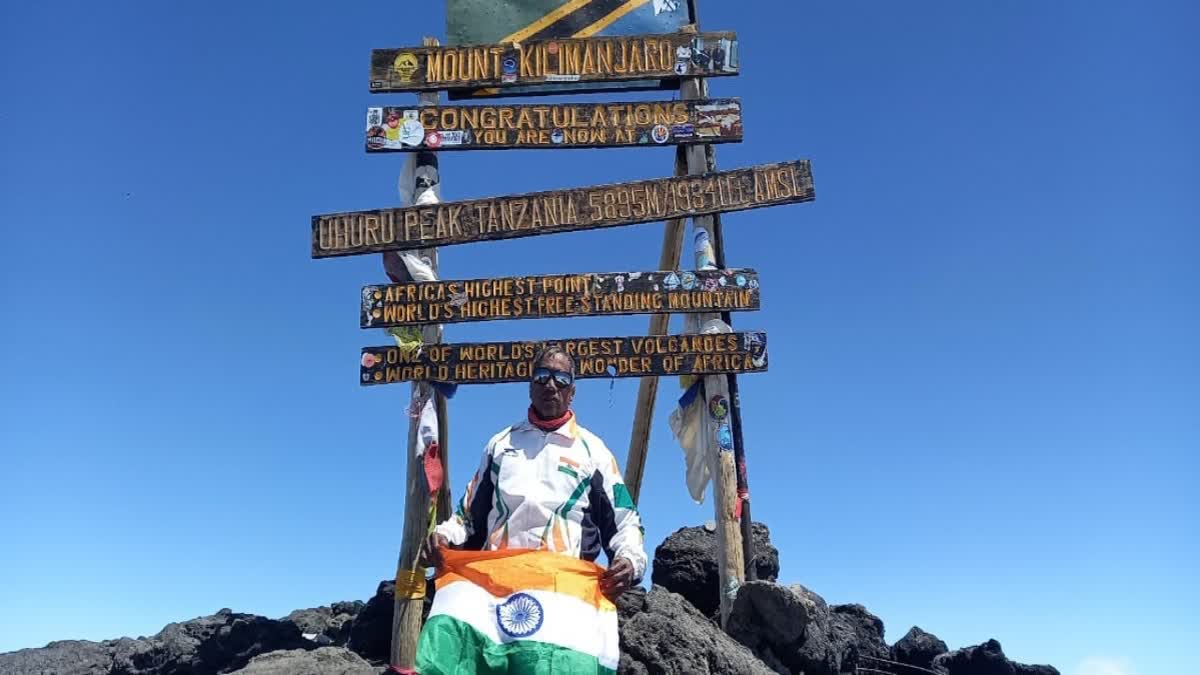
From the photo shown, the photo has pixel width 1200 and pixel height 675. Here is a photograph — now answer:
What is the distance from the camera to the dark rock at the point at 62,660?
37.3 ft

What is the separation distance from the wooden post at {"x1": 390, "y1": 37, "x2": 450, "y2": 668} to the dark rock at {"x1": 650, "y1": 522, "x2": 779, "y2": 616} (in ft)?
6.92

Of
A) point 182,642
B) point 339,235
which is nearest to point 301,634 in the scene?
point 182,642

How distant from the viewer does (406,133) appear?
948 cm

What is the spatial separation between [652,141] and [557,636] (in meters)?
6.48

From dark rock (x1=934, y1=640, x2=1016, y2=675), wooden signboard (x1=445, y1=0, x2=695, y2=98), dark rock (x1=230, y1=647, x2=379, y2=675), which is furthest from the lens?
dark rock (x1=934, y1=640, x2=1016, y2=675)

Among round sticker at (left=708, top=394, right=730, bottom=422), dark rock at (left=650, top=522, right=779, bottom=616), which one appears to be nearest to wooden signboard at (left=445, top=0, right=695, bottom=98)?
round sticker at (left=708, top=394, right=730, bottom=422)

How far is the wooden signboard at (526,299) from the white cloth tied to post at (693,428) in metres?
0.29

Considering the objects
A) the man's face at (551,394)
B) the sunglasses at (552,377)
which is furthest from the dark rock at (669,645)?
the sunglasses at (552,377)

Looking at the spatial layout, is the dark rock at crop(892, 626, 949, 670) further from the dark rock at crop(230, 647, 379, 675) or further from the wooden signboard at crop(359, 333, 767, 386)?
the dark rock at crop(230, 647, 379, 675)

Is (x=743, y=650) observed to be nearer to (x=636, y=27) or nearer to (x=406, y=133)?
(x=406, y=133)

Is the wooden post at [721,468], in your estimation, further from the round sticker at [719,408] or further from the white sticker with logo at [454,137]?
the white sticker with logo at [454,137]

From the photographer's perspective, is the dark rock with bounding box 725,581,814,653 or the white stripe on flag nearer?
the white stripe on flag

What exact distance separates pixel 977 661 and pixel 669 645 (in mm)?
6167

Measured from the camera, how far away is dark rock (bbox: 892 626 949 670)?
1088cm
